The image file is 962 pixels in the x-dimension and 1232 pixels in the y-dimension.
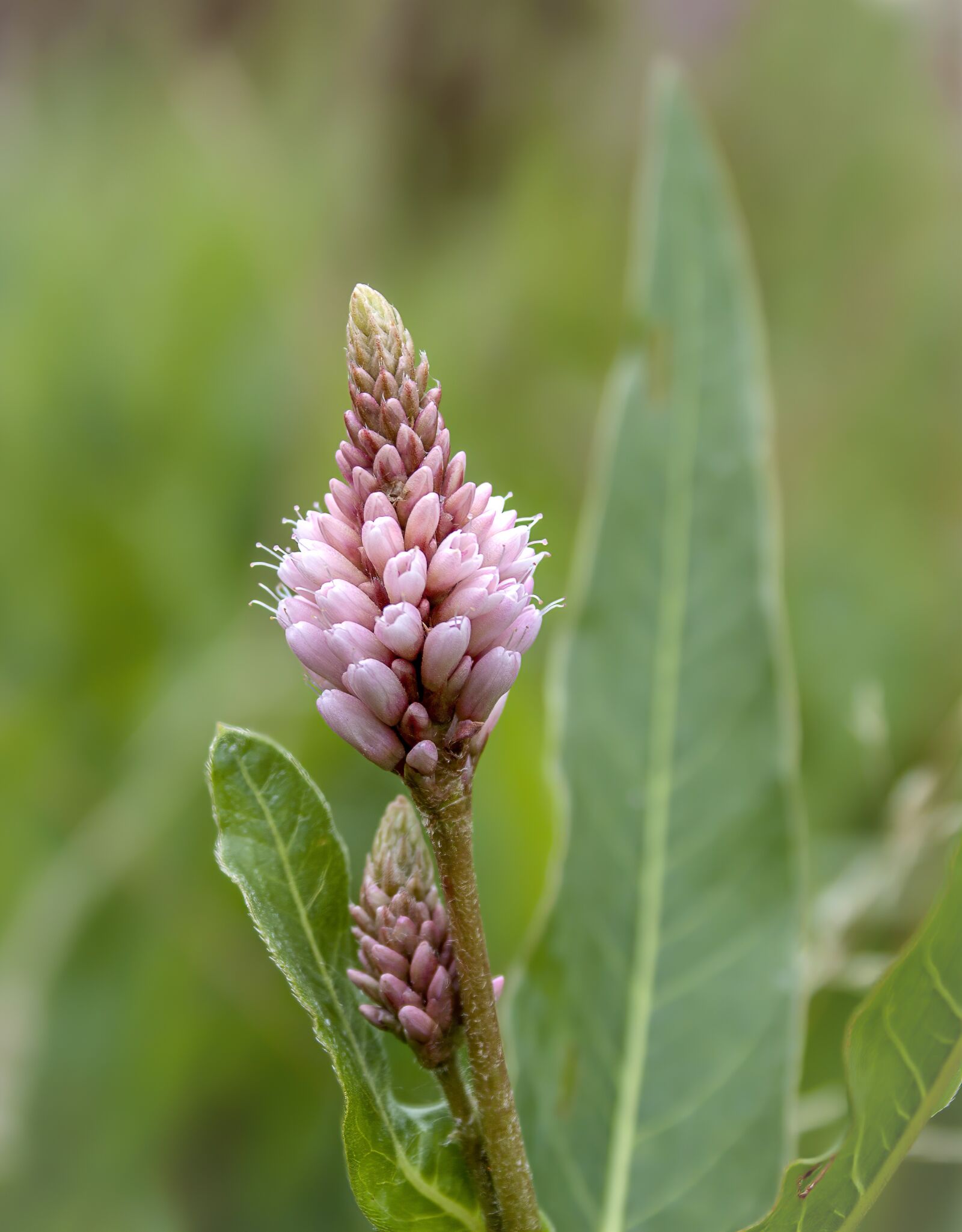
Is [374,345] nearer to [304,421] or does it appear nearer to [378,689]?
[378,689]

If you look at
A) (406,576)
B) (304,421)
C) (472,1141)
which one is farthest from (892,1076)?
(304,421)

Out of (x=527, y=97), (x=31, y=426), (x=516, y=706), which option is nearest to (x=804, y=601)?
(x=516, y=706)

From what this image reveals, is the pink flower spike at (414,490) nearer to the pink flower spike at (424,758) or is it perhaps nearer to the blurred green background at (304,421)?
the pink flower spike at (424,758)

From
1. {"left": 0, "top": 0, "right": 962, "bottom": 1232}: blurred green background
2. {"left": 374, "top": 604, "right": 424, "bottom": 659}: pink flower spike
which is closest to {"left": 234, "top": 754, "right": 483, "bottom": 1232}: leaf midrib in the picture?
{"left": 374, "top": 604, "right": 424, "bottom": 659}: pink flower spike

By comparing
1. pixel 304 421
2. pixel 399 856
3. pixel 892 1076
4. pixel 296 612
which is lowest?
pixel 892 1076

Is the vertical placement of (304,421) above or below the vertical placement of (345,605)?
above

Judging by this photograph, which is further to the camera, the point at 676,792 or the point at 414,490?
the point at 676,792

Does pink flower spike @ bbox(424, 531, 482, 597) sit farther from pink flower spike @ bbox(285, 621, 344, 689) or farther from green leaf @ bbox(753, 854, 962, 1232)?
green leaf @ bbox(753, 854, 962, 1232)
